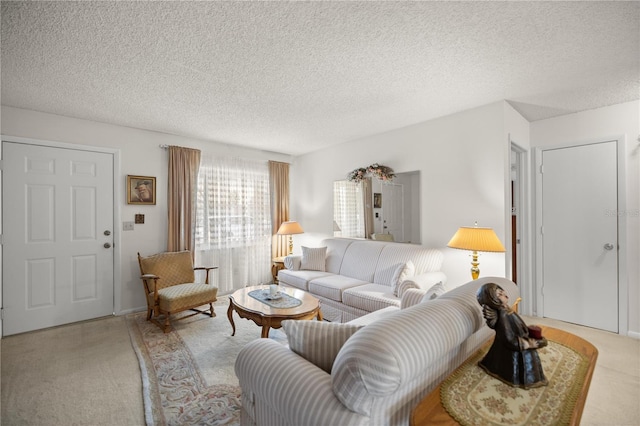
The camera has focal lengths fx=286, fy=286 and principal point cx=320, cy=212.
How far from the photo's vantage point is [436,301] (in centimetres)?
138

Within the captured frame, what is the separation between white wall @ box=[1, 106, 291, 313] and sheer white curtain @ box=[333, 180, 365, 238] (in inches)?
93.9

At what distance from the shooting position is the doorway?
3072 millimetres

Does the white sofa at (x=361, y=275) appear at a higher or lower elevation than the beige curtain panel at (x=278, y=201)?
lower

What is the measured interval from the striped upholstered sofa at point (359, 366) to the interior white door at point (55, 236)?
3.17 meters

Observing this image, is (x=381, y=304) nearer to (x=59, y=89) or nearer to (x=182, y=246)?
(x=182, y=246)

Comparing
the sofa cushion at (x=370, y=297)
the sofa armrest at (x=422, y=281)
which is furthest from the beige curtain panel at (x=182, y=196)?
the sofa armrest at (x=422, y=281)

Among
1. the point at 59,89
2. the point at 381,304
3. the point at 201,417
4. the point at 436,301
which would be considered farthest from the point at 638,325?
the point at 59,89

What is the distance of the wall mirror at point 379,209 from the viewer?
3807mm

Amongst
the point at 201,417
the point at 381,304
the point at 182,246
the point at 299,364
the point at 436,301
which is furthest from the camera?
the point at 182,246

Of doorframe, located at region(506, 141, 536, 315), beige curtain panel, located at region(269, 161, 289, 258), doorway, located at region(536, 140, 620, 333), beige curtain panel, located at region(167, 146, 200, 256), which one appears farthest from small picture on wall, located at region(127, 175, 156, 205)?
doorway, located at region(536, 140, 620, 333)

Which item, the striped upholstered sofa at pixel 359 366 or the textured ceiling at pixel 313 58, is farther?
the textured ceiling at pixel 313 58

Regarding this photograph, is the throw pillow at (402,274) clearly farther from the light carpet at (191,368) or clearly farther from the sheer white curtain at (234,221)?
the sheer white curtain at (234,221)

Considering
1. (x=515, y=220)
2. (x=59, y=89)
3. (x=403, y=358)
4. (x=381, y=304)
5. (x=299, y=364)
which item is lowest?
(x=381, y=304)

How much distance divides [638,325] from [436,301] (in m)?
3.18
